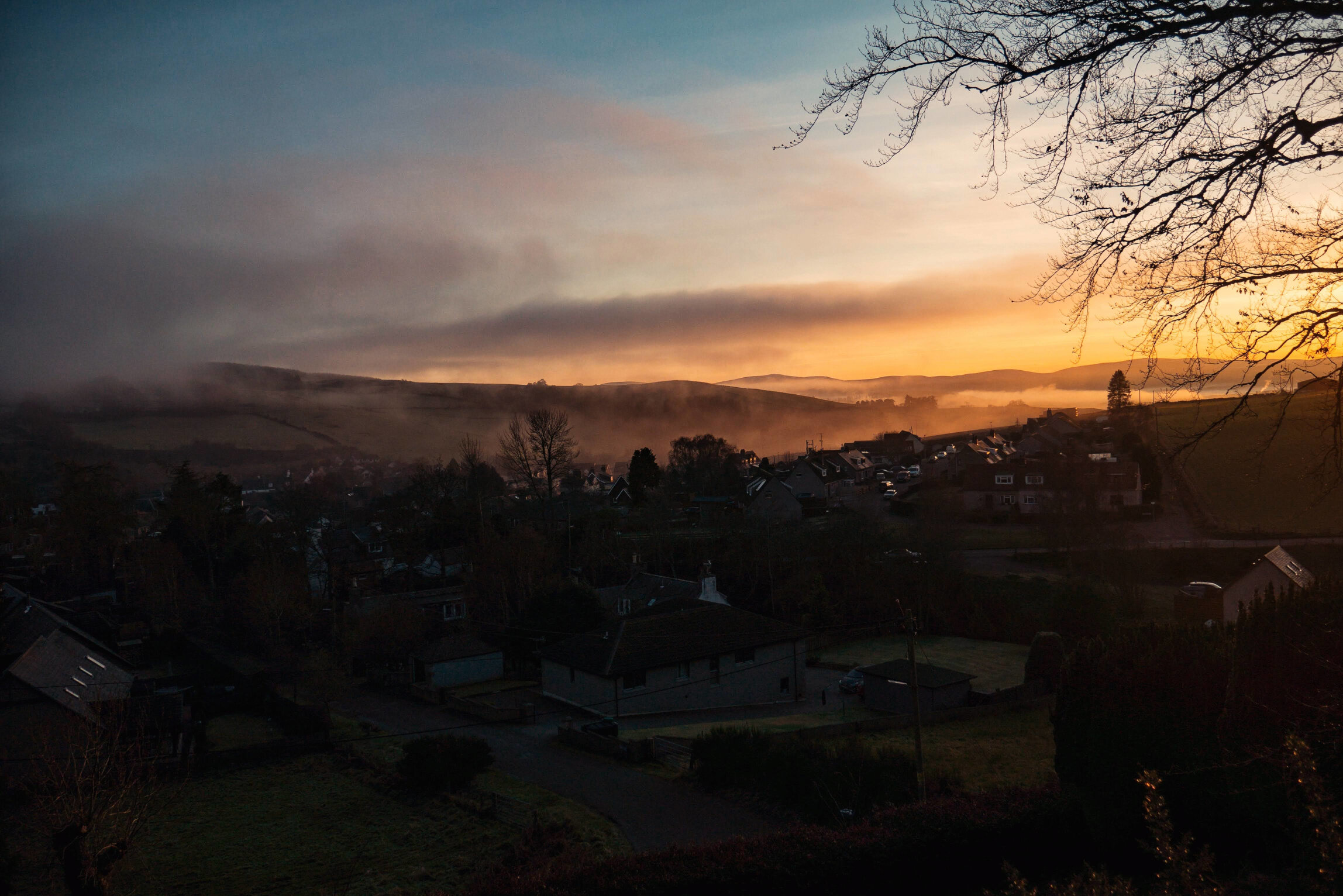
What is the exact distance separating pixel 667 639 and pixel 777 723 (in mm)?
5625

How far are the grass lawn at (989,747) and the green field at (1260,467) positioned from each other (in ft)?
25.7

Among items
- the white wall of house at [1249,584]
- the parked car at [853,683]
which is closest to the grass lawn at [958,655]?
the parked car at [853,683]

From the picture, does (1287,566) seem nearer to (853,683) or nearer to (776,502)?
(853,683)

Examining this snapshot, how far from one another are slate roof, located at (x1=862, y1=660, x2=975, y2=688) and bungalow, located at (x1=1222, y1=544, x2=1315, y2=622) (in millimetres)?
9714

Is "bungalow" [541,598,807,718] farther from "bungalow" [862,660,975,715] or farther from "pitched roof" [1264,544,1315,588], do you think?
"pitched roof" [1264,544,1315,588]

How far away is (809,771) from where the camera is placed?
57.7ft

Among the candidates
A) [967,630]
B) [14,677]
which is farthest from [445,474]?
[967,630]

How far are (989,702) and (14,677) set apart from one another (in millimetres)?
31023

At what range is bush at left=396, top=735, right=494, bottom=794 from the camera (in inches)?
816

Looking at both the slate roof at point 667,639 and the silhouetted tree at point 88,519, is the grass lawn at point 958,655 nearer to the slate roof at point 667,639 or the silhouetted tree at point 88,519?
the slate roof at point 667,639

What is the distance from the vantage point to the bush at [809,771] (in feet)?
53.5

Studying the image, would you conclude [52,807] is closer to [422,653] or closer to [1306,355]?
[1306,355]

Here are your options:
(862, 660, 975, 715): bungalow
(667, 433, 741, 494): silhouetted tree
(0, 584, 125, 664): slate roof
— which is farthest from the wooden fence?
(667, 433, 741, 494): silhouetted tree

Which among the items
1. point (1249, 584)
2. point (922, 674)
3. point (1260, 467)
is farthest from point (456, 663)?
point (1260, 467)
